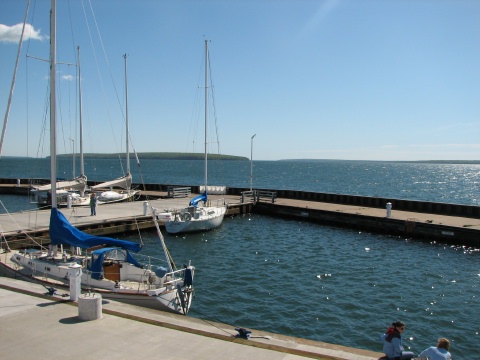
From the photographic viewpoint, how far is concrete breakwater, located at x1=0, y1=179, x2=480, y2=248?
27281mm

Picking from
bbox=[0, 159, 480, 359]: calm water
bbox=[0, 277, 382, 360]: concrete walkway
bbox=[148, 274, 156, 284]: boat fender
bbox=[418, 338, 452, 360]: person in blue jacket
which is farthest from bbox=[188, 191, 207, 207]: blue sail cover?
bbox=[418, 338, 452, 360]: person in blue jacket

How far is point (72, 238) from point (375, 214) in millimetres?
23691

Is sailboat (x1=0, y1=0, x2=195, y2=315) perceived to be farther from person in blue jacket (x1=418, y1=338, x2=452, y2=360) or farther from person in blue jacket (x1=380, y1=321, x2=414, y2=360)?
person in blue jacket (x1=418, y1=338, x2=452, y2=360)

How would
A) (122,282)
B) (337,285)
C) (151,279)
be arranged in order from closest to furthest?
1. (151,279)
2. (122,282)
3. (337,285)

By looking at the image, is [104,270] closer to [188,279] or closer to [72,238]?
[72,238]

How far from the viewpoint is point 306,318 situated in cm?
1474

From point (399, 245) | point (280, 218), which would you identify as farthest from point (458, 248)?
point (280, 218)

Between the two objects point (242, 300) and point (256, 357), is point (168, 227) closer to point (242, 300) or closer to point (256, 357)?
point (242, 300)

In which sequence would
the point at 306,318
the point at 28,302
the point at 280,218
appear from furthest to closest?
1. the point at 280,218
2. the point at 306,318
3. the point at 28,302

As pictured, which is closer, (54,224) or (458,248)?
(54,224)

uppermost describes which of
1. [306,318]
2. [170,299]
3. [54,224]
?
[54,224]

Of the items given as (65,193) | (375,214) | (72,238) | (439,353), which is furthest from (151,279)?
(65,193)

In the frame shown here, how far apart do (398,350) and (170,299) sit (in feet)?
24.0

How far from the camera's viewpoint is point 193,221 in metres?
28.8
